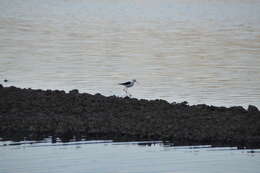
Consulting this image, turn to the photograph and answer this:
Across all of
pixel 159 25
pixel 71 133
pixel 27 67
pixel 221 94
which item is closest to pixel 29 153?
pixel 71 133

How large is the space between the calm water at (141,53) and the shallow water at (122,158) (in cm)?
771

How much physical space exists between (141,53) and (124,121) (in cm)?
2561

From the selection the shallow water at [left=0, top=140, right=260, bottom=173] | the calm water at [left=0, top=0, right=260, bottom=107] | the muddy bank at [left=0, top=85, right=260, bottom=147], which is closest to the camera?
the shallow water at [left=0, top=140, right=260, bottom=173]

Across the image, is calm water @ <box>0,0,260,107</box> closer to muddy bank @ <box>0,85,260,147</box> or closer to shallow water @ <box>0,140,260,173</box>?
muddy bank @ <box>0,85,260,147</box>

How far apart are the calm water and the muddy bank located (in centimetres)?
507

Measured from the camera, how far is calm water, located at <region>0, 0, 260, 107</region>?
31291 mm

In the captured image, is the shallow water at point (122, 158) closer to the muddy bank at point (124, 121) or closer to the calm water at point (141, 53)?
the muddy bank at point (124, 121)

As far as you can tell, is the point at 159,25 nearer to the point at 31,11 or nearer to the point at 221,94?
the point at 31,11

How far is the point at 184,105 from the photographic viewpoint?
22906mm

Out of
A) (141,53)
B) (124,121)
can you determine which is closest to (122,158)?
(124,121)

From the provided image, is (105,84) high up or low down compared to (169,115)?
up

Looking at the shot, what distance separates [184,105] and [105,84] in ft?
30.5

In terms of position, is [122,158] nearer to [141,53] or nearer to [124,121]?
[124,121]

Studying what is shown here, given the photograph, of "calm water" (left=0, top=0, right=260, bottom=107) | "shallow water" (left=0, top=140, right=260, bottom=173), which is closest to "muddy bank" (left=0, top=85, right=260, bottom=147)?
"shallow water" (left=0, top=140, right=260, bottom=173)
